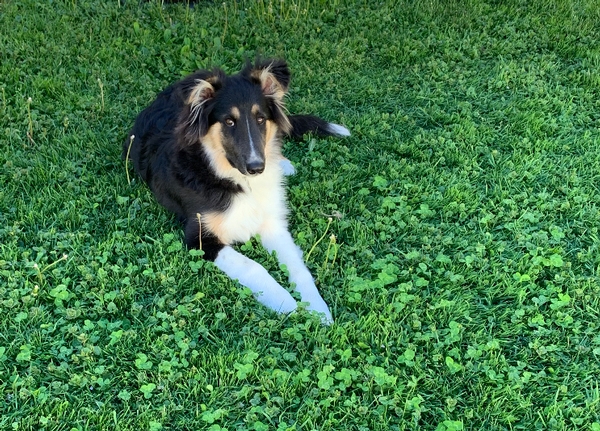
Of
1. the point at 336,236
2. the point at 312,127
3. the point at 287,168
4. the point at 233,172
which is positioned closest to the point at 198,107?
the point at 233,172

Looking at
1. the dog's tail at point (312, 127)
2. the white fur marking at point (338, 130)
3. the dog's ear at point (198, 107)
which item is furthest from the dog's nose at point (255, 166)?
the white fur marking at point (338, 130)

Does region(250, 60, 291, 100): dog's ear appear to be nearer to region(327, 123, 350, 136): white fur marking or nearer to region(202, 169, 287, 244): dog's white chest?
region(202, 169, 287, 244): dog's white chest

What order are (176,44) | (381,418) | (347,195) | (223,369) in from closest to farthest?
(381,418)
(223,369)
(347,195)
(176,44)

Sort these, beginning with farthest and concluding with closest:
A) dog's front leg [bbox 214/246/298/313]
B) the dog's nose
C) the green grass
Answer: the dog's nose, dog's front leg [bbox 214/246/298/313], the green grass

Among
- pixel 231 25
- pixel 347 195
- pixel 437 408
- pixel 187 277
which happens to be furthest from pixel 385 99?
pixel 437 408

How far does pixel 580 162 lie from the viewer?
190 inches

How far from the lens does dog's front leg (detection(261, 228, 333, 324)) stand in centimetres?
350

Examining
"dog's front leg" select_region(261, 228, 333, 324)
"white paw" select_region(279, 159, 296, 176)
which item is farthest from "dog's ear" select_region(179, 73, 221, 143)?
"white paw" select_region(279, 159, 296, 176)

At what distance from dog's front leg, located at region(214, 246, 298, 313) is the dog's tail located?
5.14ft

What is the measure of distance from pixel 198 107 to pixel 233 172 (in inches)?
19.0

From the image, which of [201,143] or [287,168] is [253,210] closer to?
[201,143]

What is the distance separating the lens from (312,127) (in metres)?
5.06

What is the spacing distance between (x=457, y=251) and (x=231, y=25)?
3916 mm

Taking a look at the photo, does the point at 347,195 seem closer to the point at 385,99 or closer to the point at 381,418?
the point at 385,99
